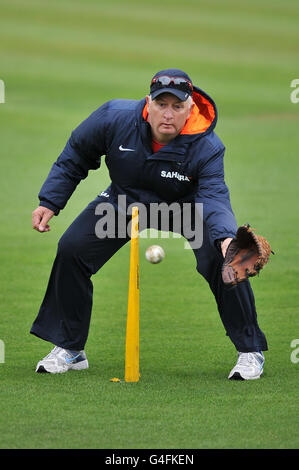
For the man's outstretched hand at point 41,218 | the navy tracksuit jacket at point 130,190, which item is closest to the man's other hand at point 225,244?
the navy tracksuit jacket at point 130,190

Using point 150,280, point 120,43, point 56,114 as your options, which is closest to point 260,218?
point 150,280

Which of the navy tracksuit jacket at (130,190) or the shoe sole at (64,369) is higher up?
the navy tracksuit jacket at (130,190)

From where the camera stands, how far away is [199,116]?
733 centimetres

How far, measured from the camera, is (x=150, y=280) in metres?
11.0

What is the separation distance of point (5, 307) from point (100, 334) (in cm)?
116

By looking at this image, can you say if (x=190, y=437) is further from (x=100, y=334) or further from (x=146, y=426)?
(x=100, y=334)

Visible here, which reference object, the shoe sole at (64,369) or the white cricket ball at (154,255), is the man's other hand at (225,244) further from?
the shoe sole at (64,369)

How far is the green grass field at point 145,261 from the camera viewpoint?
6059 millimetres

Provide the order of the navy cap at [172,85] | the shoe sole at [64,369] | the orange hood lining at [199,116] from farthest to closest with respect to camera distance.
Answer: the shoe sole at [64,369] → the orange hood lining at [199,116] → the navy cap at [172,85]

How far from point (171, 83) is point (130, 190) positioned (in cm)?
88

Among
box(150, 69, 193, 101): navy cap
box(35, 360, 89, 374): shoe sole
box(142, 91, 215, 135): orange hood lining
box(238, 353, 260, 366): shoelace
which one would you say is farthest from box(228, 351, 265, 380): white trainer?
box(150, 69, 193, 101): navy cap

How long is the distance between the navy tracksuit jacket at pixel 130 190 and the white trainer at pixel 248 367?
0.21ft

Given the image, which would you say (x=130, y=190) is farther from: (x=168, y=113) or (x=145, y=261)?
(x=145, y=261)

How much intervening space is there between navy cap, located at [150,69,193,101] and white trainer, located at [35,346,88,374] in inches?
74.5
